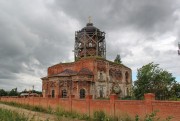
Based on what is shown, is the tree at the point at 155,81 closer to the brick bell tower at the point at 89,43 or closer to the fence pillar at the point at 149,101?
the fence pillar at the point at 149,101

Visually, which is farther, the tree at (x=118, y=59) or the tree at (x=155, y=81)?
the tree at (x=118, y=59)

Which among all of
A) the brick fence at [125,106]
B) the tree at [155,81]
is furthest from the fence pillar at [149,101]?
the tree at [155,81]

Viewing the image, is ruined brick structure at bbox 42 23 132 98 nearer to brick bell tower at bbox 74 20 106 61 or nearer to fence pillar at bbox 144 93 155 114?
brick bell tower at bbox 74 20 106 61

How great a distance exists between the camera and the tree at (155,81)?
26405mm

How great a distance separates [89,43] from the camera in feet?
164

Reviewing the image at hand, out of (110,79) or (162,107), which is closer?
(162,107)

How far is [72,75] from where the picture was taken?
4103 cm

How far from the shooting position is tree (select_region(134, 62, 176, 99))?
26405 mm

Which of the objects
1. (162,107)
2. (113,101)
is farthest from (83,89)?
(162,107)

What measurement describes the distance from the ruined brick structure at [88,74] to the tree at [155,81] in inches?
595

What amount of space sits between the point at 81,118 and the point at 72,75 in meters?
21.6

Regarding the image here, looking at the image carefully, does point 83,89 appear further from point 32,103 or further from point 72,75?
point 32,103

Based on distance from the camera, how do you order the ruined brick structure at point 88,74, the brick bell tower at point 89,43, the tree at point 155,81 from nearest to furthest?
the tree at point 155,81, the ruined brick structure at point 88,74, the brick bell tower at point 89,43

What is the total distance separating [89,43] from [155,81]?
2531 centimetres
